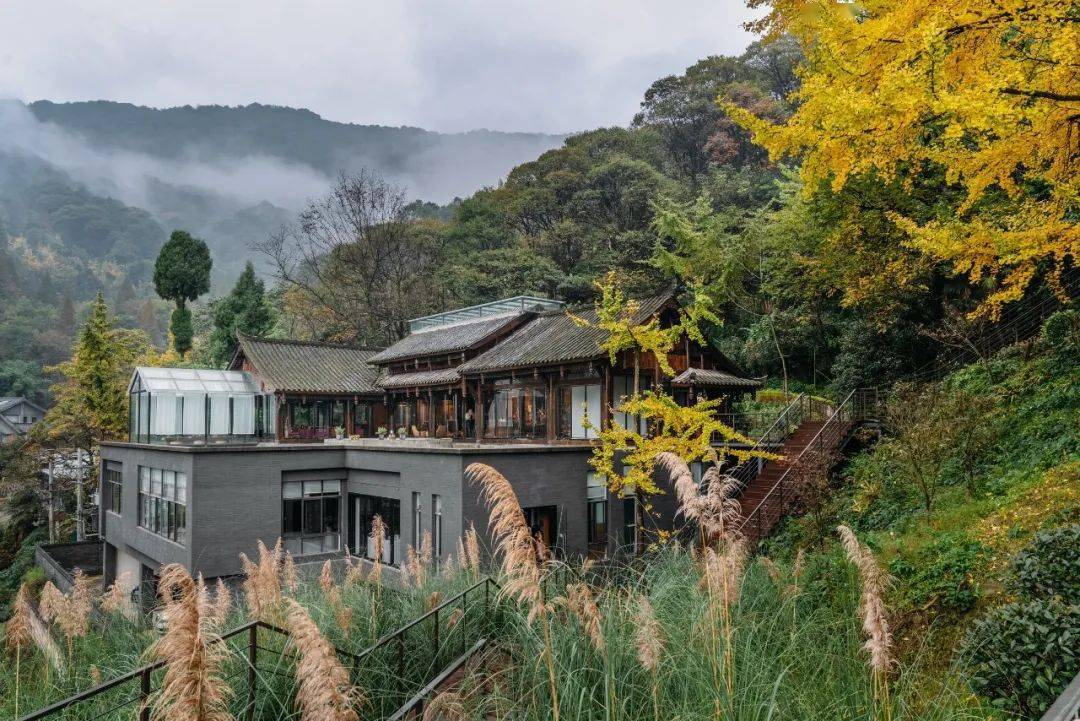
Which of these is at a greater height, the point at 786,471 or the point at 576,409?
the point at 576,409

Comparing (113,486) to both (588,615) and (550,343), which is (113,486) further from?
(588,615)

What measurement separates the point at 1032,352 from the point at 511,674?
50.4 ft

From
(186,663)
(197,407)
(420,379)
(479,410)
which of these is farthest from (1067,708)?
(197,407)

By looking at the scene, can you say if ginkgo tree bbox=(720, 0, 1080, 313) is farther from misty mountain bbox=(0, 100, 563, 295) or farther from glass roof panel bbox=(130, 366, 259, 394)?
misty mountain bbox=(0, 100, 563, 295)

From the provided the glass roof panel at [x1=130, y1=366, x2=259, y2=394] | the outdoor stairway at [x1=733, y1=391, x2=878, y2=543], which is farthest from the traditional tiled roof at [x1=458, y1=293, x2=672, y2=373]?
the glass roof panel at [x1=130, y1=366, x2=259, y2=394]

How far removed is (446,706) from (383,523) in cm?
1260

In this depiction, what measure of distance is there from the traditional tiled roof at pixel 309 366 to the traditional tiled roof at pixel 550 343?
6.56 metres

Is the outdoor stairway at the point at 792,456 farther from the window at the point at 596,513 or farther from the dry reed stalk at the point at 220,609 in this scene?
the dry reed stalk at the point at 220,609

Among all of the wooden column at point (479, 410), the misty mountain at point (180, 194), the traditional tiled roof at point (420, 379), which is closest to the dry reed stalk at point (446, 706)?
the wooden column at point (479, 410)

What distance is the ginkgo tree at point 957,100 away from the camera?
21.6ft

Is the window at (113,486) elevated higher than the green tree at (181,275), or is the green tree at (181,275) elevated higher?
the green tree at (181,275)

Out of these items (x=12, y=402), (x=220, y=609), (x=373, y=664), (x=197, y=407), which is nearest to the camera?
(x=373, y=664)

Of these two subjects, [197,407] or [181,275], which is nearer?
Result: [197,407]

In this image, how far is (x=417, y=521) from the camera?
1625 cm
